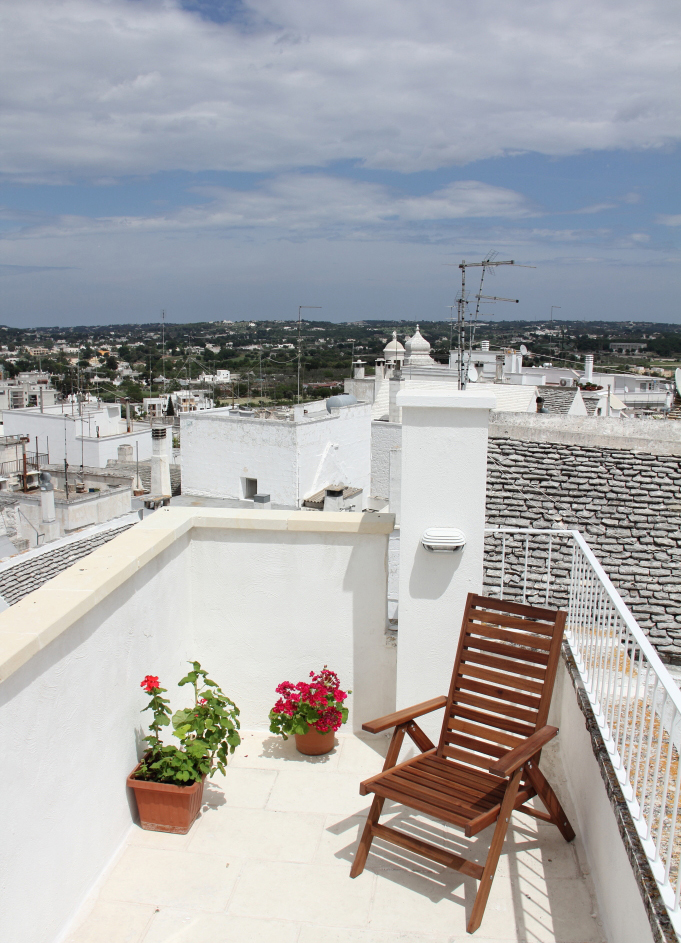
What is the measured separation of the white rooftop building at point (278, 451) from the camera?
86.4ft

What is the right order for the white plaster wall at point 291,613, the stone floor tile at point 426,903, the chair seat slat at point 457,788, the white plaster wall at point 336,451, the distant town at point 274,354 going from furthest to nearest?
the distant town at point 274,354
the white plaster wall at point 336,451
the white plaster wall at point 291,613
the chair seat slat at point 457,788
the stone floor tile at point 426,903

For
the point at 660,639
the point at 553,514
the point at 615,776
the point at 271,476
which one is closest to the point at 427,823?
the point at 615,776

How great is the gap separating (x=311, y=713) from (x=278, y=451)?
22797 mm

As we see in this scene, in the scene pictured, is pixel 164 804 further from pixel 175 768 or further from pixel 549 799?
pixel 549 799

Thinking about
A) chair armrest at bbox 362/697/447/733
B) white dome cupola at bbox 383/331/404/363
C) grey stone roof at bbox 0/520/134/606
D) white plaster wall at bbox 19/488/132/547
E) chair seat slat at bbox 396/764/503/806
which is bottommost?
white plaster wall at bbox 19/488/132/547

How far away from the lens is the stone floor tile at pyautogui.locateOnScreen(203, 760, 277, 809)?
11.3 feet

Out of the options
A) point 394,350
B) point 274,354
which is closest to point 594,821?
point 394,350

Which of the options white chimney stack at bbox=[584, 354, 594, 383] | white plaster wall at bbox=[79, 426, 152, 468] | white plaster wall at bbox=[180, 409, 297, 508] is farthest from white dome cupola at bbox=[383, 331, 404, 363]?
white plaster wall at bbox=[180, 409, 297, 508]

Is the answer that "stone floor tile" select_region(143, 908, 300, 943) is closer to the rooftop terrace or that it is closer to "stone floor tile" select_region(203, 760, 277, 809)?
the rooftop terrace

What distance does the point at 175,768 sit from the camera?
10.5ft

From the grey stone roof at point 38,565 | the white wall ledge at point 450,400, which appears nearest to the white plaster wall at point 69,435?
the grey stone roof at point 38,565

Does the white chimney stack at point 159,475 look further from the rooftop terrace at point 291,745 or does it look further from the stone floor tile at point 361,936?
the stone floor tile at point 361,936

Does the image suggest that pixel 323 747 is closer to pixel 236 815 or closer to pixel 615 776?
pixel 236 815

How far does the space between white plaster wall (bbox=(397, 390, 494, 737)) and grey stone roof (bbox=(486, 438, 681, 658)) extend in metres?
3.51
